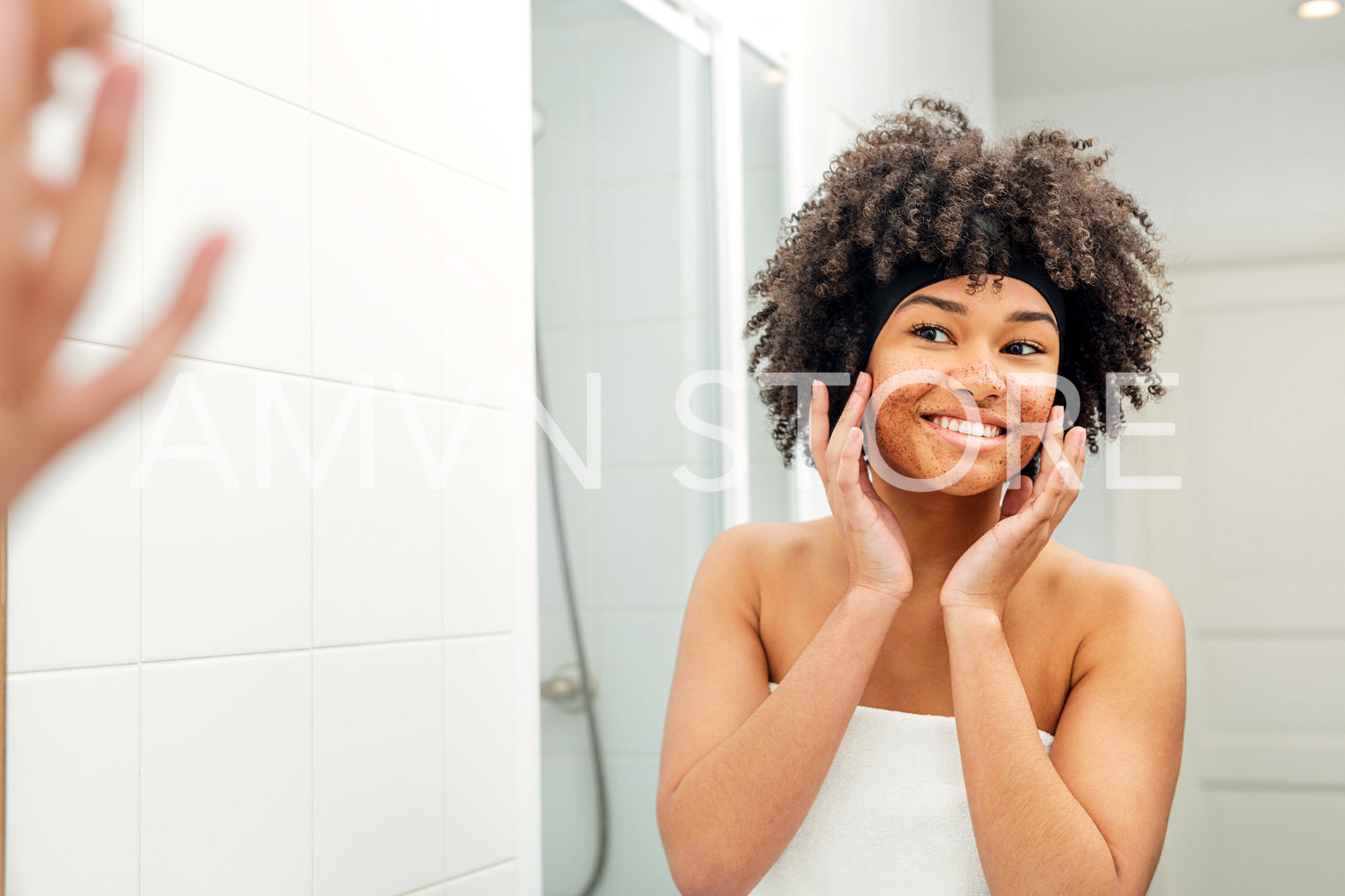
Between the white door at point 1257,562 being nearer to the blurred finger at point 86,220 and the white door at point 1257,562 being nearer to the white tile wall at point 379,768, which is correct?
the white tile wall at point 379,768

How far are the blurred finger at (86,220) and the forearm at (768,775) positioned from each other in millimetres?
737

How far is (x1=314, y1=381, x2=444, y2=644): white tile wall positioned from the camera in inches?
36.0

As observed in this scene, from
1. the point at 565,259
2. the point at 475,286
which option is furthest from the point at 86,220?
the point at 565,259

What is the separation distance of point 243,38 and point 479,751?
0.65 meters

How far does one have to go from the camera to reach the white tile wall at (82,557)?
0.69m

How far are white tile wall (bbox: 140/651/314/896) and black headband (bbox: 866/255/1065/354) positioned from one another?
1.83 ft

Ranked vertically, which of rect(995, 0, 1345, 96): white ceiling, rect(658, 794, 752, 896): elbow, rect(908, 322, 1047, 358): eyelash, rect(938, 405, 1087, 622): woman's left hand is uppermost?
rect(995, 0, 1345, 96): white ceiling

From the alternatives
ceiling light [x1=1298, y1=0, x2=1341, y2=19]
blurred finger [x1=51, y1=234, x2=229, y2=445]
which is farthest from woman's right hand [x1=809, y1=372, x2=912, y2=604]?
ceiling light [x1=1298, y1=0, x2=1341, y2=19]

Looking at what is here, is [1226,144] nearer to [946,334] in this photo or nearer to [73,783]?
[946,334]

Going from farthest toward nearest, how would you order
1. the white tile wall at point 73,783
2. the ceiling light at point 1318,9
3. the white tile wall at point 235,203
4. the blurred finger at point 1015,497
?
the ceiling light at point 1318,9, the blurred finger at point 1015,497, the white tile wall at point 235,203, the white tile wall at point 73,783

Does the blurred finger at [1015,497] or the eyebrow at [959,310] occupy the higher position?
the eyebrow at [959,310]

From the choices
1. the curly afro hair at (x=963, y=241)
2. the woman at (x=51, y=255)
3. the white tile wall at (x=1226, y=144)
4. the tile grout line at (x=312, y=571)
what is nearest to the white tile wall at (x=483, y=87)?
the tile grout line at (x=312, y=571)

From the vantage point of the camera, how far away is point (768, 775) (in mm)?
863

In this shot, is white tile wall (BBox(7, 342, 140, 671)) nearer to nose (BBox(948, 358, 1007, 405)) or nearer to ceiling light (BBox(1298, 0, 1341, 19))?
nose (BBox(948, 358, 1007, 405))
